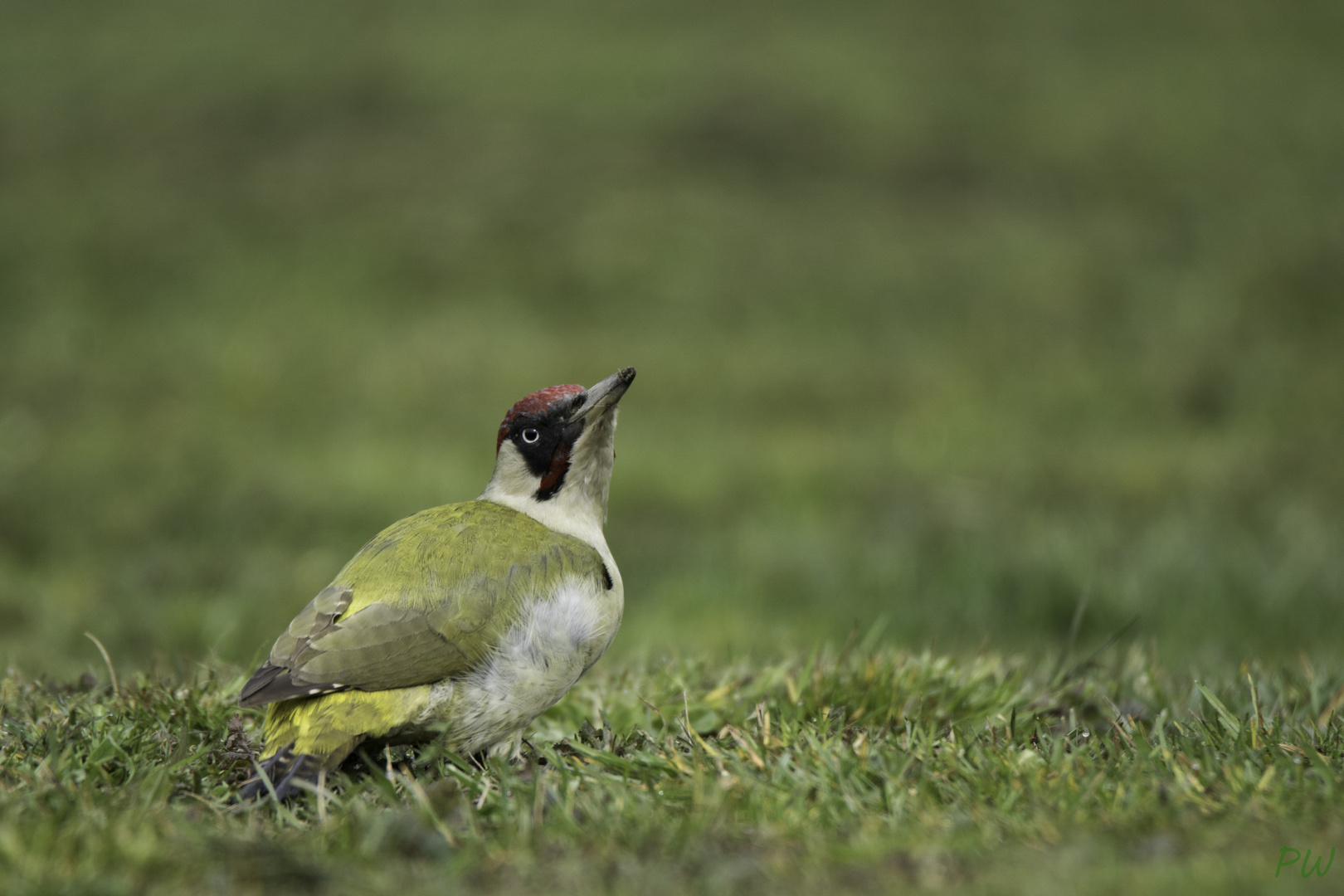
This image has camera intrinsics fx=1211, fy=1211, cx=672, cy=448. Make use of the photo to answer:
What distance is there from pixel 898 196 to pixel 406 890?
10.5 m

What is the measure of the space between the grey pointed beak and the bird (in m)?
0.38

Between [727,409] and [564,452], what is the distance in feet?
16.6

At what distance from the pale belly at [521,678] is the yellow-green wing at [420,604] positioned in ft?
0.13

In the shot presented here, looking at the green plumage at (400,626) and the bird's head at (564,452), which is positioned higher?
the bird's head at (564,452)

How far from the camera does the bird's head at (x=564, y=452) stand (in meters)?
3.82

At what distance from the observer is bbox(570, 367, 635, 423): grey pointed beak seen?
379 cm

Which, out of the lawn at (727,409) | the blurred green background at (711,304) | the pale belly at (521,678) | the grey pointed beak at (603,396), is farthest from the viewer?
the blurred green background at (711,304)

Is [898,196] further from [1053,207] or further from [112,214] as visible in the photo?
[112,214]

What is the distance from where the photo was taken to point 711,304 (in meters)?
10.1

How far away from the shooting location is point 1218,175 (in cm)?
1171

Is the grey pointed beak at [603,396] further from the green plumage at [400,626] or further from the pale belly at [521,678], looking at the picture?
the pale belly at [521,678]

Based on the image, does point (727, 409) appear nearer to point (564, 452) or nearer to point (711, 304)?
point (711, 304)

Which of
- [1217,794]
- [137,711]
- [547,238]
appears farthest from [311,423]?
[1217,794]

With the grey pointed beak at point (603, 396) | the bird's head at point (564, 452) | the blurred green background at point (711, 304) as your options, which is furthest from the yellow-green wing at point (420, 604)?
the blurred green background at point (711, 304)
